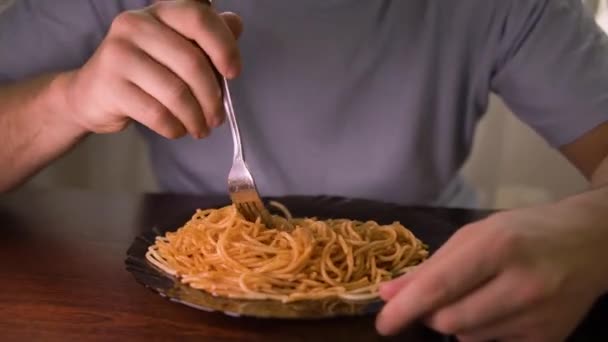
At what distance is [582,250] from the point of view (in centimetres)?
69

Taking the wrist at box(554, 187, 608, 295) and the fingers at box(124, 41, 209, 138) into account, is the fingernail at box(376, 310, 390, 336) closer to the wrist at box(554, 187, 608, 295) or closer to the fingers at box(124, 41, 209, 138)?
the wrist at box(554, 187, 608, 295)

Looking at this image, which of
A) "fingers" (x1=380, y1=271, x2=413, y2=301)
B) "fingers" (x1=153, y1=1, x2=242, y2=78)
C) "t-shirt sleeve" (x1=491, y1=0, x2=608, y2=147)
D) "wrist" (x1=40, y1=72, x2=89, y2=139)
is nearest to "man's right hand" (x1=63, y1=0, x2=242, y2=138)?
"fingers" (x1=153, y1=1, x2=242, y2=78)

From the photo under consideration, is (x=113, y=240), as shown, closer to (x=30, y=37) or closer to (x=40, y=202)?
(x=40, y=202)

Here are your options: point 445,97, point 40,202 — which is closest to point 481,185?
point 445,97

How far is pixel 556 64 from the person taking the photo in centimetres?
111

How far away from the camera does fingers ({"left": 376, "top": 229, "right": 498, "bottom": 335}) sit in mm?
597

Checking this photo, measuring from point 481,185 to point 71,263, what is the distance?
132 centimetres

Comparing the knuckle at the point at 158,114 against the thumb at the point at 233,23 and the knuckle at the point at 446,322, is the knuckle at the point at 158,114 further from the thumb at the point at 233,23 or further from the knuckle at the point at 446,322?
the knuckle at the point at 446,322

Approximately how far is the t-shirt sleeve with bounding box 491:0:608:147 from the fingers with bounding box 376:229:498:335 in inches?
22.4

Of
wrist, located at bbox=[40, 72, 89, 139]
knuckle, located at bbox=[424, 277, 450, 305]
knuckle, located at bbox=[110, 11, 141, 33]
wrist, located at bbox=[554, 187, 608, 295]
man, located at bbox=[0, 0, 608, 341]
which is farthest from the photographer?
man, located at bbox=[0, 0, 608, 341]

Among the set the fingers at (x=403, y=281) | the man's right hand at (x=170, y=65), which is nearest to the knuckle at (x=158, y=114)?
the man's right hand at (x=170, y=65)

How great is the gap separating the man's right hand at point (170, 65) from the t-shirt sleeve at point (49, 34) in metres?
0.35

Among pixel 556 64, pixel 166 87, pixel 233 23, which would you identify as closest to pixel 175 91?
pixel 166 87

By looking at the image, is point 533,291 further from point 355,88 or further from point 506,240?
point 355,88
